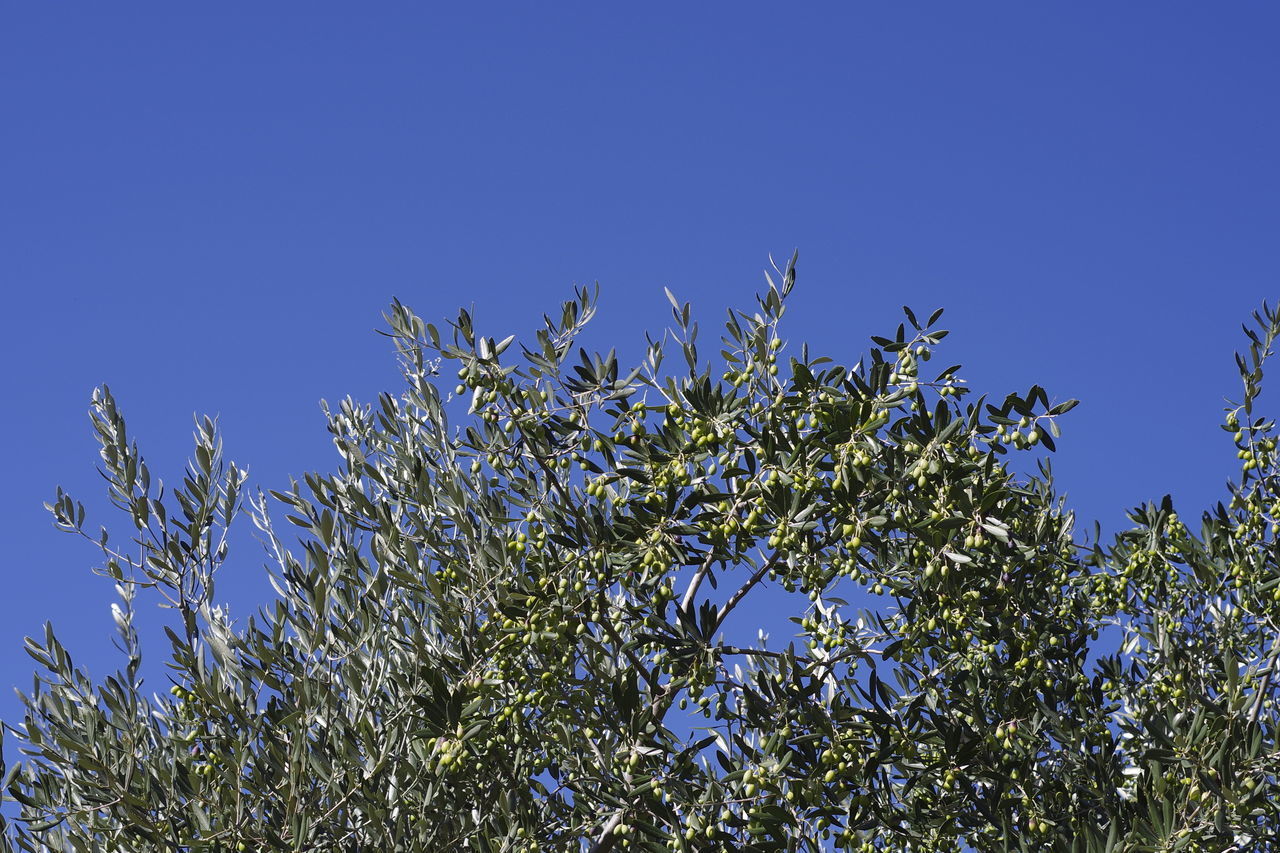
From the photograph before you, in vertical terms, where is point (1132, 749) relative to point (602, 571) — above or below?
below

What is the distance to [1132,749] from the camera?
7.15 m

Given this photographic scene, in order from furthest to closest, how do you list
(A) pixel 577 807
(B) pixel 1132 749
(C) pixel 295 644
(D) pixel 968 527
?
(B) pixel 1132 749
(C) pixel 295 644
(A) pixel 577 807
(D) pixel 968 527

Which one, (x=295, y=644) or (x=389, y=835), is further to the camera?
(x=295, y=644)

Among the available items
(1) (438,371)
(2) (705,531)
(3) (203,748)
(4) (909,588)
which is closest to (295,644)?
(3) (203,748)

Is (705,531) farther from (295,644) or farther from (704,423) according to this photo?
(295,644)

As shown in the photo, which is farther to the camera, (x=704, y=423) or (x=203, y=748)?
(x=203, y=748)

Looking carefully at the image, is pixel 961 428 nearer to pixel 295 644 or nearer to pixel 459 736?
pixel 459 736

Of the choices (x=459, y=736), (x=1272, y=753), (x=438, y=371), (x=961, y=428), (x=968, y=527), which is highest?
(x=438, y=371)

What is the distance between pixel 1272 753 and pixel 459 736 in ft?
12.6

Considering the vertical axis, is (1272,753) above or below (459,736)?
below

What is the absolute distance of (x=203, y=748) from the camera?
655 centimetres

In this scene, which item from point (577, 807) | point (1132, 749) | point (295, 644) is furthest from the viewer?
point (1132, 749)

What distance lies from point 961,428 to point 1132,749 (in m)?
2.46

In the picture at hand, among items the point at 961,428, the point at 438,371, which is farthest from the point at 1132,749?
the point at 438,371
